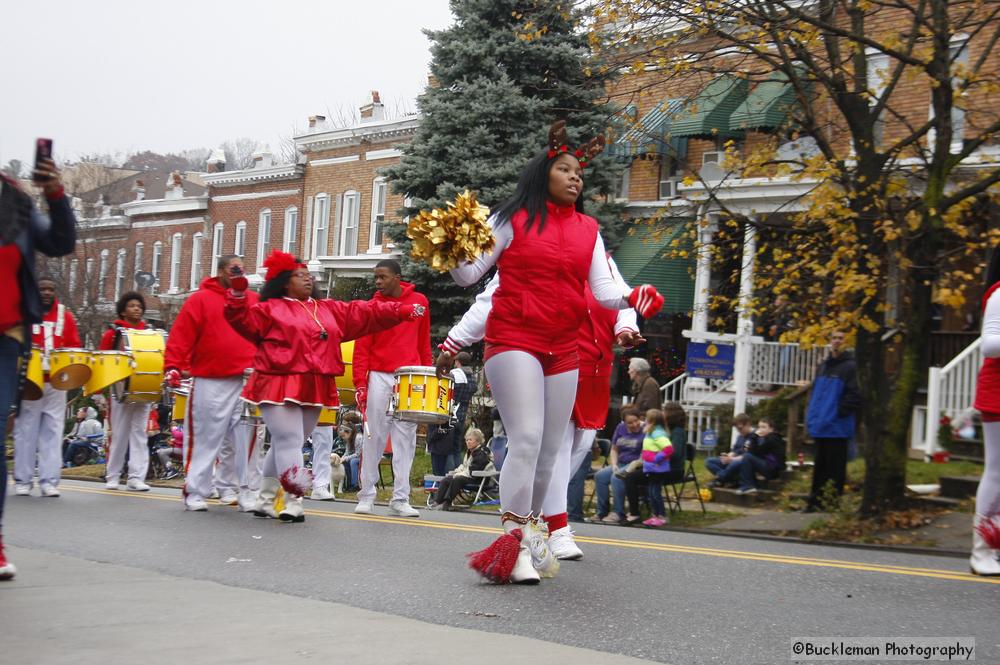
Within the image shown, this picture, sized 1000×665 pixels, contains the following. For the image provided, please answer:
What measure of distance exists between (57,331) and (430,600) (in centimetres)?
863

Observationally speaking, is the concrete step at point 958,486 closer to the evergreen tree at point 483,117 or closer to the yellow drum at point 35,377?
the yellow drum at point 35,377

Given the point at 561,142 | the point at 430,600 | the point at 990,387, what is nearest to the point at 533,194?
the point at 561,142

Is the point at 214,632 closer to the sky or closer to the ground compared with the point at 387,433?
closer to the ground

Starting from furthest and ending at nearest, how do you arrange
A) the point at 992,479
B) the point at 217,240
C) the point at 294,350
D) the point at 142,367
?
the point at 217,240 → the point at 142,367 → the point at 294,350 → the point at 992,479

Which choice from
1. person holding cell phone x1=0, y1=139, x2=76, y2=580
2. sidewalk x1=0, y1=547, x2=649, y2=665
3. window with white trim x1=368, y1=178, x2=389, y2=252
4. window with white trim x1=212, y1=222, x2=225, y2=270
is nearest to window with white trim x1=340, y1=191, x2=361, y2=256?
window with white trim x1=368, y1=178, x2=389, y2=252

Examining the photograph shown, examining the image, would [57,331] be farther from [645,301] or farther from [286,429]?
[645,301]

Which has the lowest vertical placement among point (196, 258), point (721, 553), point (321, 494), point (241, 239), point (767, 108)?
point (321, 494)

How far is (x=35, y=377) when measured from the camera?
13359 mm

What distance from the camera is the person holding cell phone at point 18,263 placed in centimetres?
666

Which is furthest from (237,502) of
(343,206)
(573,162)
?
(343,206)

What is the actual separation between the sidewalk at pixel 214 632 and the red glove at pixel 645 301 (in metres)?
1.95

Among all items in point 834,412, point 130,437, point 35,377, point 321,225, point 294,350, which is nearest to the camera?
point 294,350

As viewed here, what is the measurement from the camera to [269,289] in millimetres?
10977

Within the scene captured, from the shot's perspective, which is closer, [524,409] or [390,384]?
[524,409]
